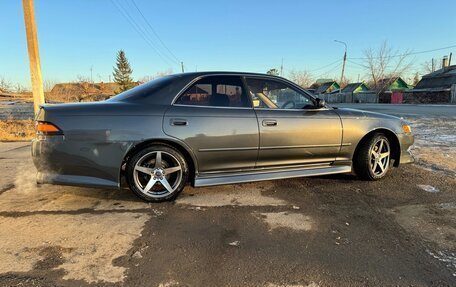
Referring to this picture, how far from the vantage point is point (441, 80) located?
50.2 metres

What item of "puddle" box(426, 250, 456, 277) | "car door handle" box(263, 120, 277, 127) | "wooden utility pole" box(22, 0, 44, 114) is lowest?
"puddle" box(426, 250, 456, 277)

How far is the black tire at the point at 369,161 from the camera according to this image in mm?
4734

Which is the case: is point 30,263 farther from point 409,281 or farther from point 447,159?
point 447,159

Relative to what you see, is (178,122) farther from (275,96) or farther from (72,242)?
(72,242)

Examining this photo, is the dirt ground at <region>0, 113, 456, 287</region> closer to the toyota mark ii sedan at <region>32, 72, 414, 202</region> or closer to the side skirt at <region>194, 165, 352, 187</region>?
the side skirt at <region>194, 165, 352, 187</region>

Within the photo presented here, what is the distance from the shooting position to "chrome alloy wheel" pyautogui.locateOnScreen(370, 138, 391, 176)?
480cm

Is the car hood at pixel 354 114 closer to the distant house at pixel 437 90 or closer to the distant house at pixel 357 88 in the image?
the distant house at pixel 437 90

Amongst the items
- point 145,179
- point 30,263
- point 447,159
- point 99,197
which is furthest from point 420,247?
point 447,159

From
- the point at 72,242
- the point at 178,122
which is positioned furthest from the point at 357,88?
the point at 72,242

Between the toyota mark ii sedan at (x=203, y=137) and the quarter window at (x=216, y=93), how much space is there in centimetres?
1

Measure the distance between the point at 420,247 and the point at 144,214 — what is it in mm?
2630

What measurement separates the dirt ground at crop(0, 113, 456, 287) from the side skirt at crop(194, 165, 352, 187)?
0.22m

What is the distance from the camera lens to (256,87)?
437 centimetres

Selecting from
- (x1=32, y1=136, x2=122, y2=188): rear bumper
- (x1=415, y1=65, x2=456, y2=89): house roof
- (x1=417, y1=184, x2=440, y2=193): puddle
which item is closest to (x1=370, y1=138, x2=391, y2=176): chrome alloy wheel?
(x1=417, y1=184, x2=440, y2=193): puddle
